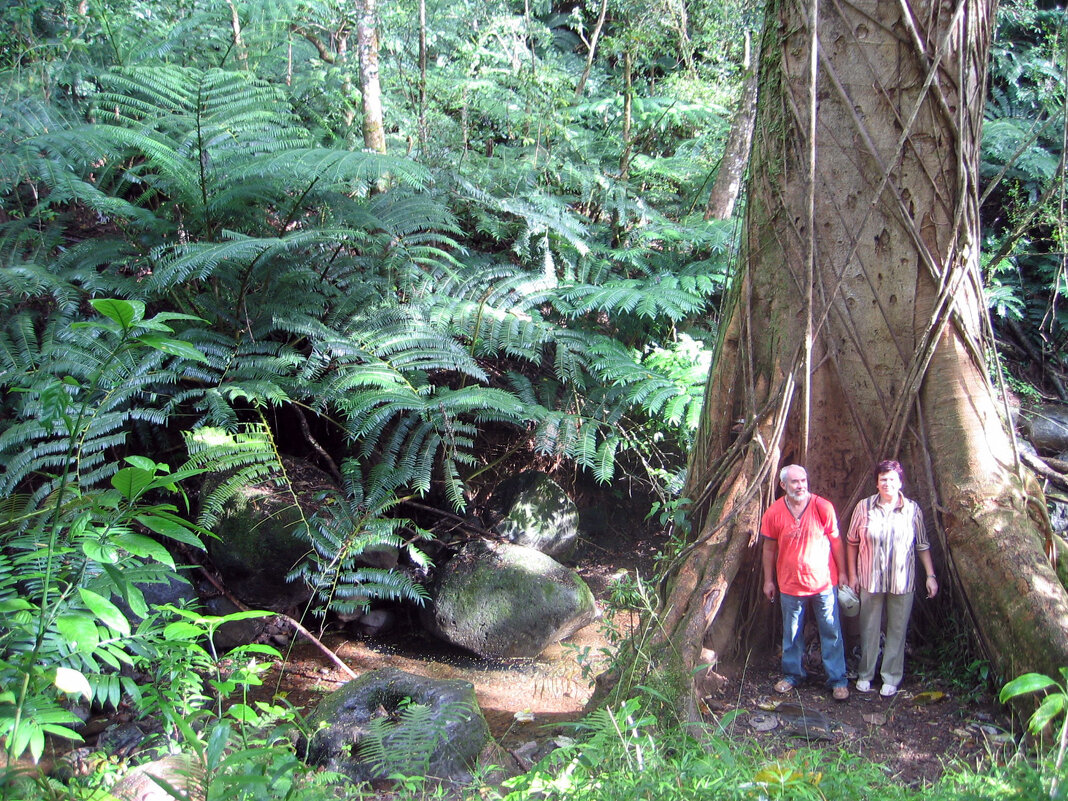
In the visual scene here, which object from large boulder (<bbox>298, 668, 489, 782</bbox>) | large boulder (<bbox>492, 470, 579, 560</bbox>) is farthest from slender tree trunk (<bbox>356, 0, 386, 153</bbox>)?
large boulder (<bbox>298, 668, 489, 782</bbox>)

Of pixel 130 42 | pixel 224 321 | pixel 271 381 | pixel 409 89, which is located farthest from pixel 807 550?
pixel 130 42

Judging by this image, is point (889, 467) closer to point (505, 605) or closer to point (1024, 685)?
point (1024, 685)

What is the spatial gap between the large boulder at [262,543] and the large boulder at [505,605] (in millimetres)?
975

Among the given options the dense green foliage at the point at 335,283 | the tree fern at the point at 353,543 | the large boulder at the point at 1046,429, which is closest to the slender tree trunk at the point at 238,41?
the dense green foliage at the point at 335,283

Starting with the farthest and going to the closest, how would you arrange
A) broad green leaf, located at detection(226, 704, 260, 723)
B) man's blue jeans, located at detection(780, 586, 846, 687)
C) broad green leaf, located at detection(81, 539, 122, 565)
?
man's blue jeans, located at detection(780, 586, 846, 687) < broad green leaf, located at detection(226, 704, 260, 723) < broad green leaf, located at detection(81, 539, 122, 565)

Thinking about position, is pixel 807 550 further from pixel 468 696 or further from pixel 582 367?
pixel 582 367

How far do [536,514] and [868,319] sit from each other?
2961 mm

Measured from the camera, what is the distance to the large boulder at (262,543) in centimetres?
501

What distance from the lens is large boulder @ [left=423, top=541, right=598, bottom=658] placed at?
517 cm

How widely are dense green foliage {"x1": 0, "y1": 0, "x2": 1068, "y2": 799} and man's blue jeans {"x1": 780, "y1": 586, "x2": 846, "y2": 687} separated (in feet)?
3.25

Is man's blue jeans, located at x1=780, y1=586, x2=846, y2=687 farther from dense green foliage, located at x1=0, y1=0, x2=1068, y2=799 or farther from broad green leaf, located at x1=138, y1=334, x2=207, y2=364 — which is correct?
broad green leaf, located at x1=138, y1=334, x2=207, y2=364

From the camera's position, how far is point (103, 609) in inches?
64.0

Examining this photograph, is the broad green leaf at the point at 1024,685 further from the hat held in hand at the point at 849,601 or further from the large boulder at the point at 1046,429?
the large boulder at the point at 1046,429

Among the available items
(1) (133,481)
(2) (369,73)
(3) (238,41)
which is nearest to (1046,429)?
(2) (369,73)
